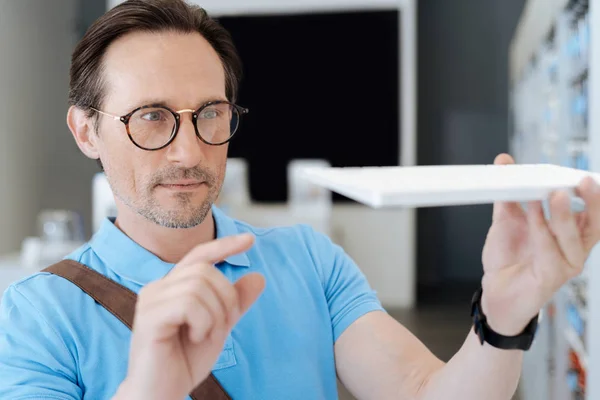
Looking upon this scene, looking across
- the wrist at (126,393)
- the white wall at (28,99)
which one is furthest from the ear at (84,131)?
the white wall at (28,99)

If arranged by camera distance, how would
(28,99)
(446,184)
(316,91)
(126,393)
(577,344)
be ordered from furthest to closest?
(316,91)
(28,99)
(577,344)
(126,393)
(446,184)

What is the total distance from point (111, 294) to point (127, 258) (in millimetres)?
93

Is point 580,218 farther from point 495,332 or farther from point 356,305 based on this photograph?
point 356,305

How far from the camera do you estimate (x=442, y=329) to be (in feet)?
18.1

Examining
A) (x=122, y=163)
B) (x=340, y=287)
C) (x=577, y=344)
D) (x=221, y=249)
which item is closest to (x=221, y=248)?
(x=221, y=249)

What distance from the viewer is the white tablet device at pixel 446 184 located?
28.7 inches

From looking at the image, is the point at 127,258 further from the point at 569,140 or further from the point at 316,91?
the point at 316,91

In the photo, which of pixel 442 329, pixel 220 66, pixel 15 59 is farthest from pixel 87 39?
pixel 15 59

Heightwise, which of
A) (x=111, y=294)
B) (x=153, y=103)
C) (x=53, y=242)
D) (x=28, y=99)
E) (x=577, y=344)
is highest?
(x=28, y=99)

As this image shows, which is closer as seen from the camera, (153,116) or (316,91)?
(153,116)

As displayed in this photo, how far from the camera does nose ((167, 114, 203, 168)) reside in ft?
3.89

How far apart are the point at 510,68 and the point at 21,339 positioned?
670cm

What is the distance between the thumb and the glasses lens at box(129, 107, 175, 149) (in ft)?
1.34

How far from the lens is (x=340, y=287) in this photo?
4.60 ft
